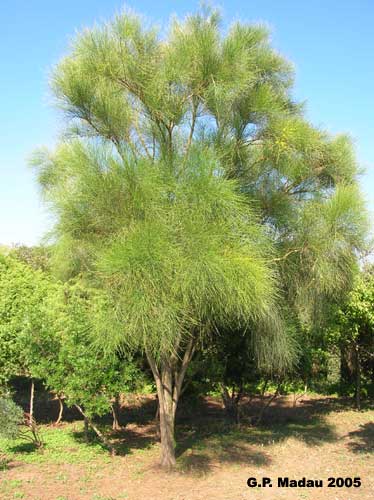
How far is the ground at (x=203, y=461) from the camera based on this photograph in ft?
18.6

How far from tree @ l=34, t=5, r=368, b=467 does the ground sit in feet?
2.42

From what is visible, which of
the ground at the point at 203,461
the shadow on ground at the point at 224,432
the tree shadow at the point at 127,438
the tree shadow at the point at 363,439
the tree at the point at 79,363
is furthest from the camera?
the tree shadow at the point at 127,438

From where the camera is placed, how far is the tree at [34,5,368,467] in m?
5.21

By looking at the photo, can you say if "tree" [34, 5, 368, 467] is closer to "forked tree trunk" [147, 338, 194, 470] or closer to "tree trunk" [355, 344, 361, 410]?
"forked tree trunk" [147, 338, 194, 470]

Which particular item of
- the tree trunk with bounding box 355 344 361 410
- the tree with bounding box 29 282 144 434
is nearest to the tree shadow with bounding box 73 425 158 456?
the tree with bounding box 29 282 144 434

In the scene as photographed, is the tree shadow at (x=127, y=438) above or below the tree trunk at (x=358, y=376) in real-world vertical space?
below

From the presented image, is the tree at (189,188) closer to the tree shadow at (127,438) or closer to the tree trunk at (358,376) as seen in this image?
the tree shadow at (127,438)

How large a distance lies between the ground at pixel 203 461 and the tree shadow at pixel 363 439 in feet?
0.05

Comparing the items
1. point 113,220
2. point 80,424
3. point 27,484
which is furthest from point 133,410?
point 113,220

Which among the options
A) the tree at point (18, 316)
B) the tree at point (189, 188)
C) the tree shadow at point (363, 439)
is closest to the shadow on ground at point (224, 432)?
the tree shadow at point (363, 439)

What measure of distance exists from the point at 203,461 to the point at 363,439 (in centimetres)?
301

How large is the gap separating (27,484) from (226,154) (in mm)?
4877

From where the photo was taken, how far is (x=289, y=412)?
10.8m

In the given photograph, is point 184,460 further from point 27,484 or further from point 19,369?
point 19,369
